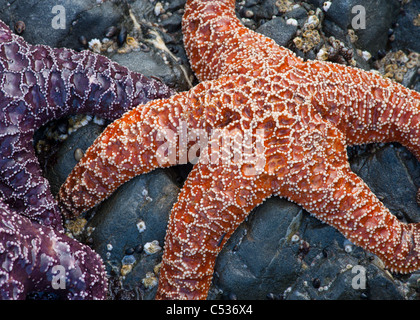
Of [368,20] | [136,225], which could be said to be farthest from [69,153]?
[368,20]

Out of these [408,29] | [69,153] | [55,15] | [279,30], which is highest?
[408,29]

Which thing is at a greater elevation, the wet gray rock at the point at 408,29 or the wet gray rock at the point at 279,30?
the wet gray rock at the point at 408,29

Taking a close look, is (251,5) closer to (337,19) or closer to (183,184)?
(337,19)

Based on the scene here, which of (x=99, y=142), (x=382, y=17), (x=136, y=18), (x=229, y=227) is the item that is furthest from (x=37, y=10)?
(x=382, y=17)

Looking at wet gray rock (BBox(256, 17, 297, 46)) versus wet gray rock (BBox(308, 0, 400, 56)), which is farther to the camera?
wet gray rock (BBox(308, 0, 400, 56))

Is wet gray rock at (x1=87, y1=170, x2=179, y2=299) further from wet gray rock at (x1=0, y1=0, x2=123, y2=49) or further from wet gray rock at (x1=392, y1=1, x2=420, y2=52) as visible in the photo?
wet gray rock at (x1=392, y1=1, x2=420, y2=52)

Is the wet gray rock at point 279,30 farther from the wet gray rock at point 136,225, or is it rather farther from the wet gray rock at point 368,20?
the wet gray rock at point 136,225

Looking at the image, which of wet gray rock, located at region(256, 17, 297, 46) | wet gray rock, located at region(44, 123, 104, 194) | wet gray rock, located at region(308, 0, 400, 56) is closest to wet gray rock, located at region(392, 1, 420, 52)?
wet gray rock, located at region(308, 0, 400, 56)

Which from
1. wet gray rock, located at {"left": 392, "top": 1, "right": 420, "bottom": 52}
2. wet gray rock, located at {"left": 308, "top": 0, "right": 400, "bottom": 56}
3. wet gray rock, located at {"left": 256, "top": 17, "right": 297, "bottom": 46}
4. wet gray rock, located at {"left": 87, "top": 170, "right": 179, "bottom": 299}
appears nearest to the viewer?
wet gray rock, located at {"left": 87, "top": 170, "right": 179, "bottom": 299}

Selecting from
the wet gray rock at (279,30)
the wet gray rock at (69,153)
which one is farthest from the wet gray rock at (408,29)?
the wet gray rock at (69,153)

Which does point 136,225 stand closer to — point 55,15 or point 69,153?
point 69,153

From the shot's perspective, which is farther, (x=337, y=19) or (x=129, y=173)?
(x=337, y=19)
